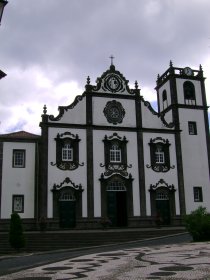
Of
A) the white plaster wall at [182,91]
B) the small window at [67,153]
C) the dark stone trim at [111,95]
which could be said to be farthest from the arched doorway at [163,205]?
the white plaster wall at [182,91]

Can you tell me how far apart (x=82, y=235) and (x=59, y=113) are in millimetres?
12424

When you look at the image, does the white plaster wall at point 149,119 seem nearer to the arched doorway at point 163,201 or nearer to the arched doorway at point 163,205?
the arched doorway at point 163,201

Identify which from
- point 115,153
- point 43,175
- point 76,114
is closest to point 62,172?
point 43,175

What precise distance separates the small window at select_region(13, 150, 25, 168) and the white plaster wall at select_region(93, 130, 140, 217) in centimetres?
604

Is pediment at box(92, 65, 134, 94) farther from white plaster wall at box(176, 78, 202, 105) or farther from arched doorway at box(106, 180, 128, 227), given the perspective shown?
arched doorway at box(106, 180, 128, 227)

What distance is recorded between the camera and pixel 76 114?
35.3 m

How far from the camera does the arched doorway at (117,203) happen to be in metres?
34.5

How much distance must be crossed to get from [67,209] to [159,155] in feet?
32.2

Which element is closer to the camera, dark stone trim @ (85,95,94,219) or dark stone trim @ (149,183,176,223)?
dark stone trim @ (85,95,94,219)

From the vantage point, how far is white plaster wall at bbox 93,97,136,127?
35.8 meters

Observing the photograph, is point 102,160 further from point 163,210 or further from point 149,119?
point 163,210

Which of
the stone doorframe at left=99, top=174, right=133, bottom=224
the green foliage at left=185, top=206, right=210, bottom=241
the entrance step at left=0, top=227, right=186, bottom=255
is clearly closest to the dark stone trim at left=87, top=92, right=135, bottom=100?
the stone doorframe at left=99, top=174, right=133, bottom=224

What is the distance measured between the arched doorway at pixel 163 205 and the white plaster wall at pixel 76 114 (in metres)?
9.21

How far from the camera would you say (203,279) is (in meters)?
9.38
